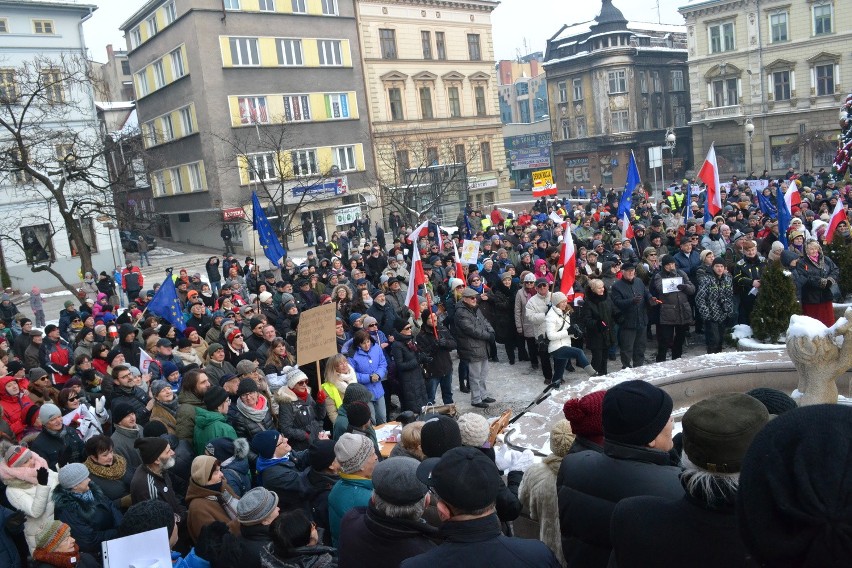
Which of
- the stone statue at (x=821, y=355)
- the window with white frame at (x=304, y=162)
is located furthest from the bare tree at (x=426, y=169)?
the stone statue at (x=821, y=355)

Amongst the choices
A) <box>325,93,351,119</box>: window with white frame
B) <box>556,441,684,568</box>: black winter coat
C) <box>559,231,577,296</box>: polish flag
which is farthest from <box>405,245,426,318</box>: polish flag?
<box>325,93,351,119</box>: window with white frame

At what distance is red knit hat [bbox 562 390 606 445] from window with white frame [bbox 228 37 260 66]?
119ft

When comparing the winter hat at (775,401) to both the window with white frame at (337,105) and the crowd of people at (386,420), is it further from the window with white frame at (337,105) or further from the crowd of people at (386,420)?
the window with white frame at (337,105)

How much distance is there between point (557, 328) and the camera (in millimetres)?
10297

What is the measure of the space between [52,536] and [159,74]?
39.6 metres

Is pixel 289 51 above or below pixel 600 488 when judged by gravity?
above

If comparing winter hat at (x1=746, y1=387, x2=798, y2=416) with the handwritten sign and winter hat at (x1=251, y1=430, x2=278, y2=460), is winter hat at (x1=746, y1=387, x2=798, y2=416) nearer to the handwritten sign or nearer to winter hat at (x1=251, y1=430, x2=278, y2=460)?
winter hat at (x1=251, y1=430, x2=278, y2=460)

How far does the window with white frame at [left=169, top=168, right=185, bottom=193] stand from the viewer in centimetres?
4006

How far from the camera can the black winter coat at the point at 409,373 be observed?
31.8 feet

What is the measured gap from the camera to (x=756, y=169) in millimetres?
51531

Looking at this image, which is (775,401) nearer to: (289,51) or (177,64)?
(289,51)

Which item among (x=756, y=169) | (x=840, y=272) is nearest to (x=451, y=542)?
(x=840, y=272)

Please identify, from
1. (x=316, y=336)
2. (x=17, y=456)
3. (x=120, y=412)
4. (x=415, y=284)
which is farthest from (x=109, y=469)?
(x=415, y=284)

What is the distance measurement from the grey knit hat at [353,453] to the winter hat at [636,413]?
6.26ft
